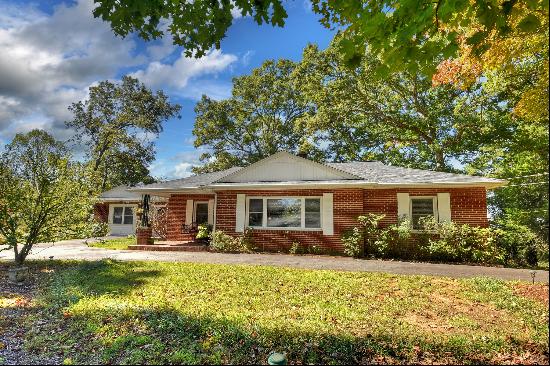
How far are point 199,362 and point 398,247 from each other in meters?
11.7

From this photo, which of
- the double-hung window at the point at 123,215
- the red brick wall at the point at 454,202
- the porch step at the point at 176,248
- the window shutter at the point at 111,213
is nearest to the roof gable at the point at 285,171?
the red brick wall at the point at 454,202

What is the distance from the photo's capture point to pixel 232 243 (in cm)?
1552

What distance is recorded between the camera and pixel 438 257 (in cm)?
1322

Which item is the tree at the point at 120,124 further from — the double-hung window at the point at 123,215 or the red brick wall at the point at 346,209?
the red brick wall at the point at 346,209

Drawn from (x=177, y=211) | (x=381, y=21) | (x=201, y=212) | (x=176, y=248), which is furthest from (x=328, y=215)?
(x=381, y=21)

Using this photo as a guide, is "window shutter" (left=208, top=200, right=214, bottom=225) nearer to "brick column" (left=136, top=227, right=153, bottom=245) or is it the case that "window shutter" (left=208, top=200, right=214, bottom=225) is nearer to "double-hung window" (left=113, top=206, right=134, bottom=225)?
"brick column" (left=136, top=227, right=153, bottom=245)

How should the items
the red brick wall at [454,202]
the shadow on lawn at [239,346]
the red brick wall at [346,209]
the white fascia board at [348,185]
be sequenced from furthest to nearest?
the red brick wall at [346,209] < the red brick wall at [454,202] < the white fascia board at [348,185] < the shadow on lawn at [239,346]

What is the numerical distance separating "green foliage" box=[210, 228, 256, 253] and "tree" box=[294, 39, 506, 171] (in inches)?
549

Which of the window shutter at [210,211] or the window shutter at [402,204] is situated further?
the window shutter at [210,211]

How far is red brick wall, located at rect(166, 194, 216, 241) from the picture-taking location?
1941cm

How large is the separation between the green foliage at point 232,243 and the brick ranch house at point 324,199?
1.33 feet

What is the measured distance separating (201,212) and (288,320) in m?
15.3

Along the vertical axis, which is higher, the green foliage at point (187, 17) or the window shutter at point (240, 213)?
the green foliage at point (187, 17)

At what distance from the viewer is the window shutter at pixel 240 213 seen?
1603 centimetres
